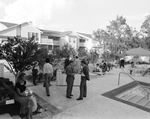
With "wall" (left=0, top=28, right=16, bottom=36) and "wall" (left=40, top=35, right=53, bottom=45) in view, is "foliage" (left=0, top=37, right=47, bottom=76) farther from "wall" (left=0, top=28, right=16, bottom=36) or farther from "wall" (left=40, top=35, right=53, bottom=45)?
"wall" (left=40, top=35, right=53, bottom=45)

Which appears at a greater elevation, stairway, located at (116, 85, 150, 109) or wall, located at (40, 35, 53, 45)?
wall, located at (40, 35, 53, 45)

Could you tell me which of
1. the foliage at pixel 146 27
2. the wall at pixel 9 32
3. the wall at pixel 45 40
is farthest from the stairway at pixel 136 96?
the wall at pixel 45 40

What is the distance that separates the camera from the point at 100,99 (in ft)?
15.7

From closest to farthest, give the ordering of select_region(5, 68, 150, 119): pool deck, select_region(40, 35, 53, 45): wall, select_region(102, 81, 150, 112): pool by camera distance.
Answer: select_region(5, 68, 150, 119): pool deck → select_region(102, 81, 150, 112): pool → select_region(40, 35, 53, 45): wall

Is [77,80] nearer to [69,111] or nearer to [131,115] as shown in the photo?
[69,111]

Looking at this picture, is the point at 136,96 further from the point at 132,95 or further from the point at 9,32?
the point at 9,32

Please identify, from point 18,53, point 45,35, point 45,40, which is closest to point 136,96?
point 18,53

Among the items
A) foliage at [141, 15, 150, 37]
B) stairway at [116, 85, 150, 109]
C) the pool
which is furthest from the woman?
foliage at [141, 15, 150, 37]

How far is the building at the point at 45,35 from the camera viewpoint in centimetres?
2256

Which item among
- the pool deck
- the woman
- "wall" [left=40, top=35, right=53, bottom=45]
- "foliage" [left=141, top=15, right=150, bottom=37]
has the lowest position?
the pool deck

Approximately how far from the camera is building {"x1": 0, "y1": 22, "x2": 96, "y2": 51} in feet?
74.0

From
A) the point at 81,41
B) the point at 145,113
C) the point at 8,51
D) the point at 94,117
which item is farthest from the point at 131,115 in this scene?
the point at 81,41

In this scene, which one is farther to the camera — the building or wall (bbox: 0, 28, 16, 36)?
the building

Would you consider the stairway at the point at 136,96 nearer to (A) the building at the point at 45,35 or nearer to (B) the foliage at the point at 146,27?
(A) the building at the point at 45,35
